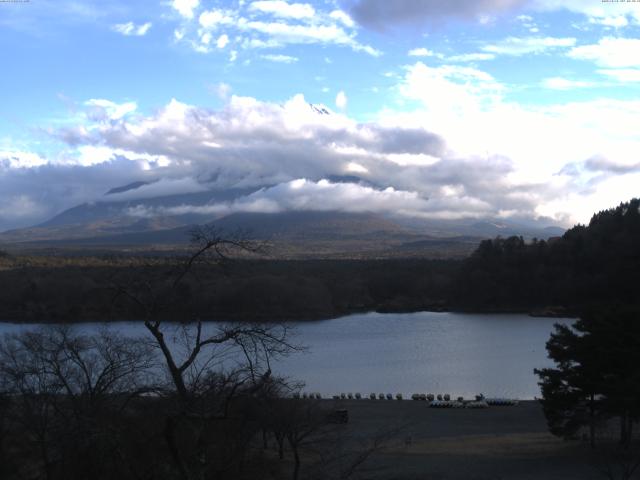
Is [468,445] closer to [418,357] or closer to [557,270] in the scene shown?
[418,357]

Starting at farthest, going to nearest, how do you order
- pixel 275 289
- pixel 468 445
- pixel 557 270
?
pixel 557 270 → pixel 275 289 → pixel 468 445

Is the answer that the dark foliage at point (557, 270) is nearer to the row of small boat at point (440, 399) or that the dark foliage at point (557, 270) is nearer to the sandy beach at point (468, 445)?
the row of small boat at point (440, 399)

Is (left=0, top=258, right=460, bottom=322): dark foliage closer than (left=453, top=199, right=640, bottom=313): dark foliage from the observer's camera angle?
Yes

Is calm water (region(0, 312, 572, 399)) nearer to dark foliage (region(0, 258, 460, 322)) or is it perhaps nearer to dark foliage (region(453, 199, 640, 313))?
dark foliage (region(0, 258, 460, 322))


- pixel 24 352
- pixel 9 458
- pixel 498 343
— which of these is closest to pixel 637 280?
pixel 498 343

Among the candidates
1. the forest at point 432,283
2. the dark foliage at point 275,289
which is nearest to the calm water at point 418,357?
the dark foliage at point 275,289

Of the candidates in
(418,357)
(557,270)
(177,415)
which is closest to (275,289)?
(418,357)

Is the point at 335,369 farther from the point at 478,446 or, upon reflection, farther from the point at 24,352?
the point at 24,352

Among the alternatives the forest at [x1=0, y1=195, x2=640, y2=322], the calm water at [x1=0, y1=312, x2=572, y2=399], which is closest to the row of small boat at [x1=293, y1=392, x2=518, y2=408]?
the calm water at [x1=0, y1=312, x2=572, y2=399]
